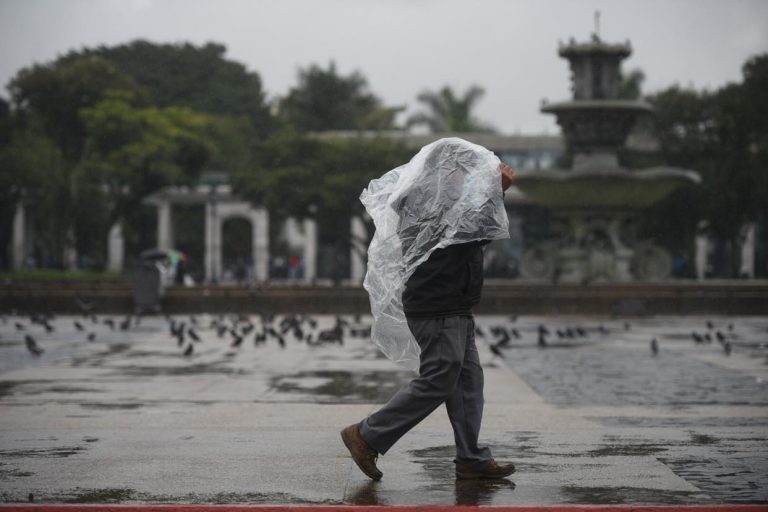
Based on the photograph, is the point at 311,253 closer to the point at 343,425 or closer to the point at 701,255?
the point at 701,255

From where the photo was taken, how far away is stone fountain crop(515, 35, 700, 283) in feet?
110

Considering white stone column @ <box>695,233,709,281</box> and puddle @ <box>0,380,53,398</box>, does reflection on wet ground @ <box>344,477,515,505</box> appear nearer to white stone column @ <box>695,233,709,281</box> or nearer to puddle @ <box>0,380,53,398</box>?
puddle @ <box>0,380,53,398</box>

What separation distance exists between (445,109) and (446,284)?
2509 inches

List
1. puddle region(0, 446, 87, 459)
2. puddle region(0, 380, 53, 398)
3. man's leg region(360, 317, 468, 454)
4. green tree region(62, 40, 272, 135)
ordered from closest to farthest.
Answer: man's leg region(360, 317, 468, 454), puddle region(0, 446, 87, 459), puddle region(0, 380, 53, 398), green tree region(62, 40, 272, 135)

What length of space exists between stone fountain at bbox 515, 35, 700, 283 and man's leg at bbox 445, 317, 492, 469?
26.7 metres

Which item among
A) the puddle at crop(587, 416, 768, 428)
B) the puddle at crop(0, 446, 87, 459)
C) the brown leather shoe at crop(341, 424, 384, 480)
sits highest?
the brown leather shoe at crop(341, 424, 384, 480)

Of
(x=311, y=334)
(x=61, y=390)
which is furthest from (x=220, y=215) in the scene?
(x=61, y=390)

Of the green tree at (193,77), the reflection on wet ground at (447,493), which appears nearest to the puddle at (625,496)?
the reflection on wet ground at (447,493)

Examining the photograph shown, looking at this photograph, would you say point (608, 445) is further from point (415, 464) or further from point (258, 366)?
point (258, 366)

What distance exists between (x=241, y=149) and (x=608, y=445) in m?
64.7

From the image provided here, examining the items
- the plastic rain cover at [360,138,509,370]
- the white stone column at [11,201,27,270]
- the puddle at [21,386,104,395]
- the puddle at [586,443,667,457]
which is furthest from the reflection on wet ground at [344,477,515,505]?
the white stone column at [11,201,27,270]

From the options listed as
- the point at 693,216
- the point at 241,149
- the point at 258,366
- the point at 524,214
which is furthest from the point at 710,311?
the point at 241,149

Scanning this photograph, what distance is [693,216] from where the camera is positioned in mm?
52094

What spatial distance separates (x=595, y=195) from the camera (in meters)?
33.4
